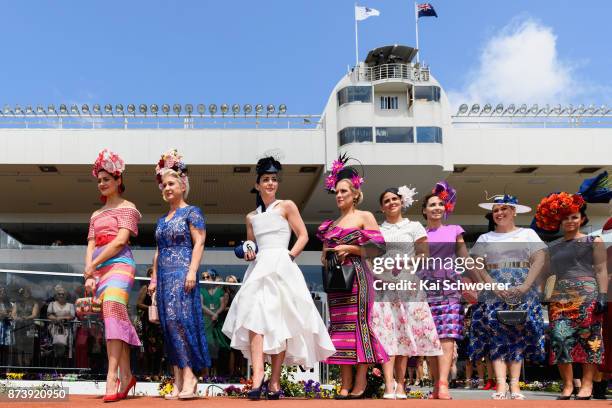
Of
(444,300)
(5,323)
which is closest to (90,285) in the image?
(444,300)

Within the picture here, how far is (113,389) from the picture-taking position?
459cm

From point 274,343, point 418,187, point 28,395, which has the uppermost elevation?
point 418,187

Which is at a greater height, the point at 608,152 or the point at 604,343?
the point at 608,152

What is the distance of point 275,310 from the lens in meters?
4.68

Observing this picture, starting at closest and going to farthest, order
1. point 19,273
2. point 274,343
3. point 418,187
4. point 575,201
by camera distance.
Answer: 1. point 274,343
2. point 575,201
3. point 19,273
4. point 418,187

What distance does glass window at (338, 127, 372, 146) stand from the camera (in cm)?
2711

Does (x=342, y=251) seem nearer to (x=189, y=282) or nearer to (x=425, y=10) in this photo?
(x=189, y=282)

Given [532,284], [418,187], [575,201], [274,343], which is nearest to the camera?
[274,343]

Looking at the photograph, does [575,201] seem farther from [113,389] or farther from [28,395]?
[28,395]

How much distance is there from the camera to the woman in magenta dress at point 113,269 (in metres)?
4.72

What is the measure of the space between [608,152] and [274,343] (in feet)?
92.7

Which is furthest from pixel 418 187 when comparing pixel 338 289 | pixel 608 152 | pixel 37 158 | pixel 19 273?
pixel 338 289

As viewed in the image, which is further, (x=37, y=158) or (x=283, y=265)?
(x=37, y=158)

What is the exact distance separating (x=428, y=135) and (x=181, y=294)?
23587mm
